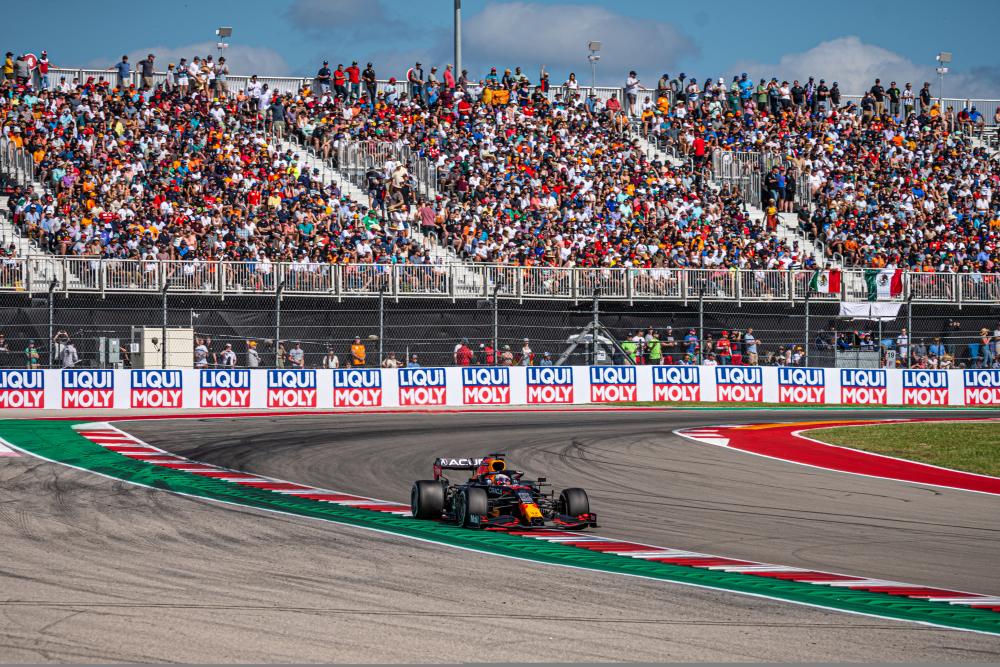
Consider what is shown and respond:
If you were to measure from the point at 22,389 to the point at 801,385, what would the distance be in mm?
18780

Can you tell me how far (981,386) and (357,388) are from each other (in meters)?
16.2

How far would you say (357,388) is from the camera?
3022 cm

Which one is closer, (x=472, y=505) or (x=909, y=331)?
(x=472, y=505)

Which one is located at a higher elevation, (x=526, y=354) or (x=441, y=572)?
(x=526, y=354)

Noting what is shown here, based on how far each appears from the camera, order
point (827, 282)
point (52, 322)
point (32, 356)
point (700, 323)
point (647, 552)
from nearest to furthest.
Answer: point (647, 552), point (52, 322), point (32, 356), point (700, 323), point (827, 282)

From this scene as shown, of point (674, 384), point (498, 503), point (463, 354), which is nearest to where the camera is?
point (498, 503)

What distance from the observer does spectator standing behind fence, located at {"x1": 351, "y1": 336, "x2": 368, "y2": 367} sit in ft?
101

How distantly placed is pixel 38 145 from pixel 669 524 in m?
25.9

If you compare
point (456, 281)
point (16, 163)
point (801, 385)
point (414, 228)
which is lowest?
point (801, 385)

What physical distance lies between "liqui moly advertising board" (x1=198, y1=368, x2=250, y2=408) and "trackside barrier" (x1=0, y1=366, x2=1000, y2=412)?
0.07ft

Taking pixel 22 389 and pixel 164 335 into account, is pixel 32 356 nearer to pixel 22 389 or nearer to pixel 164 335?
pixel 22 389

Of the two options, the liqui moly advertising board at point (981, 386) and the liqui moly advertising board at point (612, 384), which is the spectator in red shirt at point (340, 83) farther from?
the liqui moly advertising board at point (981, 386)

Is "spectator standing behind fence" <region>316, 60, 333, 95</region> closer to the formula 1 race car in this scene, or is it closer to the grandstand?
the grandstand

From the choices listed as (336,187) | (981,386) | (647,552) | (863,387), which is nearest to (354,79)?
(336,187)
